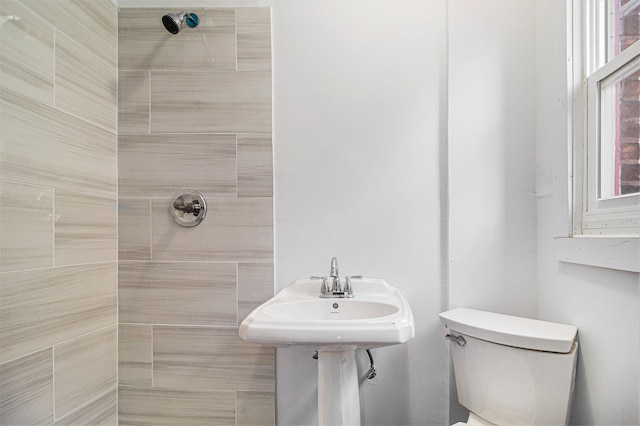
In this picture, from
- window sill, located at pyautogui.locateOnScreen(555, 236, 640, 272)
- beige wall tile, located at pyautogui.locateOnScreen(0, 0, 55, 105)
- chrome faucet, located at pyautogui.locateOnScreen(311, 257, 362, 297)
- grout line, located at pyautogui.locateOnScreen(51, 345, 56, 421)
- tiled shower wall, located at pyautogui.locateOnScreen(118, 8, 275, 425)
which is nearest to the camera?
window sill, located at pyautogui.locateOnScreen(555, 236, 640, 272)

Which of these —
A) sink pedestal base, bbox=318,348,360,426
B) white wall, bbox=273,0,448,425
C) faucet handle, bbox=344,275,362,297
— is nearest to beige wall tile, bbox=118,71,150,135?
white wall, bbox=273,0,448,425

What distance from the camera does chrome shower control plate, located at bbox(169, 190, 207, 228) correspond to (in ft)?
4.34

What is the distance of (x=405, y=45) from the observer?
4.34 feet

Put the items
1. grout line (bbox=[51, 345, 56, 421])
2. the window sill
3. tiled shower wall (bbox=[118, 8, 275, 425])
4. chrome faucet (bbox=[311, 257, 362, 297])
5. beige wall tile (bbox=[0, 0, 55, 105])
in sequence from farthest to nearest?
tiled shower wall (bbox=[118, 8, 275, 425]), chrome faucet (bbox=[311, 257, 362, 297]), grout line (bbox=[51, 345, 56, 421]), beige wall tile (bbox=[0, 0, 55, 105]), the window sill

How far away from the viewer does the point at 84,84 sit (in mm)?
1198

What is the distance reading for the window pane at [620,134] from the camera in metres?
0.95

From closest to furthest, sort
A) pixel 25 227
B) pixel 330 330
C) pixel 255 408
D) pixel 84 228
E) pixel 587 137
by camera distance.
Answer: pixel 330 330
pixel 25 227
pixel 587 137
pixel 84 228
pixel 255 408

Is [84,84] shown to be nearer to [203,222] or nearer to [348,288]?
[203,222]

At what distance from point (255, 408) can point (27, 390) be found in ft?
2.33

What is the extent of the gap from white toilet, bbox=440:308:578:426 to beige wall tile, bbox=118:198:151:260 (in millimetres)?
1153

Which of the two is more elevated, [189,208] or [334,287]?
[189,208]

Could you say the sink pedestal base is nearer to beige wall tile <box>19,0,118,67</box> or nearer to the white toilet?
the white toilet

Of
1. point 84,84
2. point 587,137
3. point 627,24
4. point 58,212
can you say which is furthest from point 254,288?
point 627,24

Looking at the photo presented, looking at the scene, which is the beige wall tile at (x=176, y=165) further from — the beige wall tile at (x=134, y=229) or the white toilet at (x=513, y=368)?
the white toilet at (x=513, y=368)
